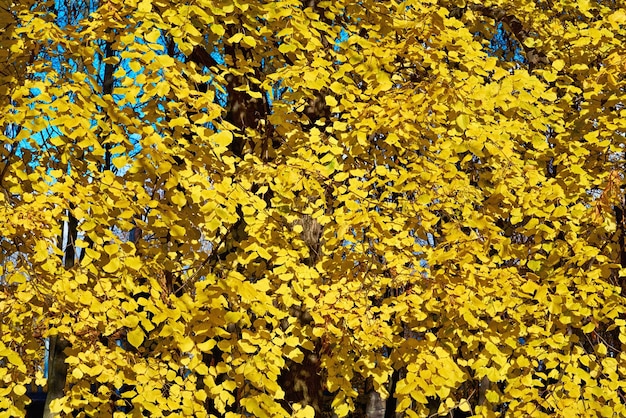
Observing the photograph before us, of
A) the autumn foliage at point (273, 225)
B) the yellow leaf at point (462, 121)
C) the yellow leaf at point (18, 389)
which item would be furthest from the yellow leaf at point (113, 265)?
the yellow leaf at point (462, 121)

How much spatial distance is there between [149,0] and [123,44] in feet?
0.91

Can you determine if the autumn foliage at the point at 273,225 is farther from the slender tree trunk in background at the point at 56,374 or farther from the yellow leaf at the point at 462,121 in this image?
the slender tree trunk in background at the point at 56,374

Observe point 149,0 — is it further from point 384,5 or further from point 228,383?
point 228,383

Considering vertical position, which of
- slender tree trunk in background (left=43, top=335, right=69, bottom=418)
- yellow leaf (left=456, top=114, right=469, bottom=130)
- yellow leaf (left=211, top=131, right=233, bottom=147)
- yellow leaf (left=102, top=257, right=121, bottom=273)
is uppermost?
yellow leaf (left=456, top=114, right=469, bottom=130)

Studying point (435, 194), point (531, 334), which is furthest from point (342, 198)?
point (531, 334)

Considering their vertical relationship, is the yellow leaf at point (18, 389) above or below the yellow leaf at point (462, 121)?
below

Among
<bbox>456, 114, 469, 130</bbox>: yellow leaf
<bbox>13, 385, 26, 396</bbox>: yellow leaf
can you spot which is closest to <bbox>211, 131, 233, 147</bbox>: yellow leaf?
<bbox>456, 114, 469, 130</bbox>: yellow leaf

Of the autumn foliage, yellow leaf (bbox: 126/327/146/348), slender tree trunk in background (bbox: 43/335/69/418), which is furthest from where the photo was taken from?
slender tree trunk in background (bbox: 43/335/69/418)

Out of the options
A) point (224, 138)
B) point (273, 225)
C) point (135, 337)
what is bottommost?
point (135, 337)

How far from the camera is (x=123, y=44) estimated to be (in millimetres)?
3391

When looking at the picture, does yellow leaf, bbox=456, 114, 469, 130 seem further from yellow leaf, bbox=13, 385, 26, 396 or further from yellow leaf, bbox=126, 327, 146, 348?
yellow leaf, bbox=13, 385, 26, 396

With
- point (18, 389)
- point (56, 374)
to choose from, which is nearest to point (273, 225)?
point (18, 389)

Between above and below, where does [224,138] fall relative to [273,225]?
above

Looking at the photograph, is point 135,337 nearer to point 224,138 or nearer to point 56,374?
point 224,138
